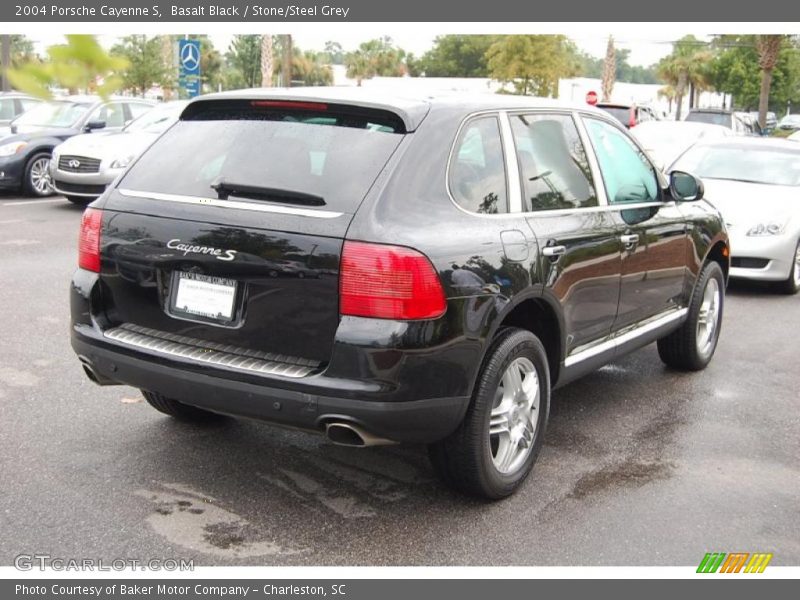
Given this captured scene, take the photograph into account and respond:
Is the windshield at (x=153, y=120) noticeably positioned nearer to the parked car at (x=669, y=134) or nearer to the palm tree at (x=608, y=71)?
the parked car at (x=669, y=134)

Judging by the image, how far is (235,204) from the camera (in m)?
3.72

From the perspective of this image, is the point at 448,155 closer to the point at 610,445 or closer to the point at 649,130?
the point at 610,445

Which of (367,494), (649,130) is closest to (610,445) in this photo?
(367,494)

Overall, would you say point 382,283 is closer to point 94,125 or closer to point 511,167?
point 511,167

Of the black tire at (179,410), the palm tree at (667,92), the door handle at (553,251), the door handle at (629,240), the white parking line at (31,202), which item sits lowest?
the white parking line at (31,202)

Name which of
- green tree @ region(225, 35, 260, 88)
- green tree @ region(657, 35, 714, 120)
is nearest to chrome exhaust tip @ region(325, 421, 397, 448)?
green tree @ region(657, 35, 714, 120)

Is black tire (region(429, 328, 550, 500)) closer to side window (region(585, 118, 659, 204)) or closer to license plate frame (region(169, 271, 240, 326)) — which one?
license plate frame (region(169, 271, 240, 326))

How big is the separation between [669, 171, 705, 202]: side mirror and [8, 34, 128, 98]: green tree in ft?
16.1

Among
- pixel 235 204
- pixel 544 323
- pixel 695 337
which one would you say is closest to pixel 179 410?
pixel 235 204

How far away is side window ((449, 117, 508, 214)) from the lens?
12.7 feet

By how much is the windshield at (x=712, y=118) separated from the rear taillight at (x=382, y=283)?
994 inches

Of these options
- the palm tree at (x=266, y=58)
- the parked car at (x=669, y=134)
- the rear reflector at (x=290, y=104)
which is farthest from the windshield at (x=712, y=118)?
the rear reflector at (x=290, y=104)

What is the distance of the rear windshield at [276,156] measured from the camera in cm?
365

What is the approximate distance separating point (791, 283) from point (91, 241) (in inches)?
289
